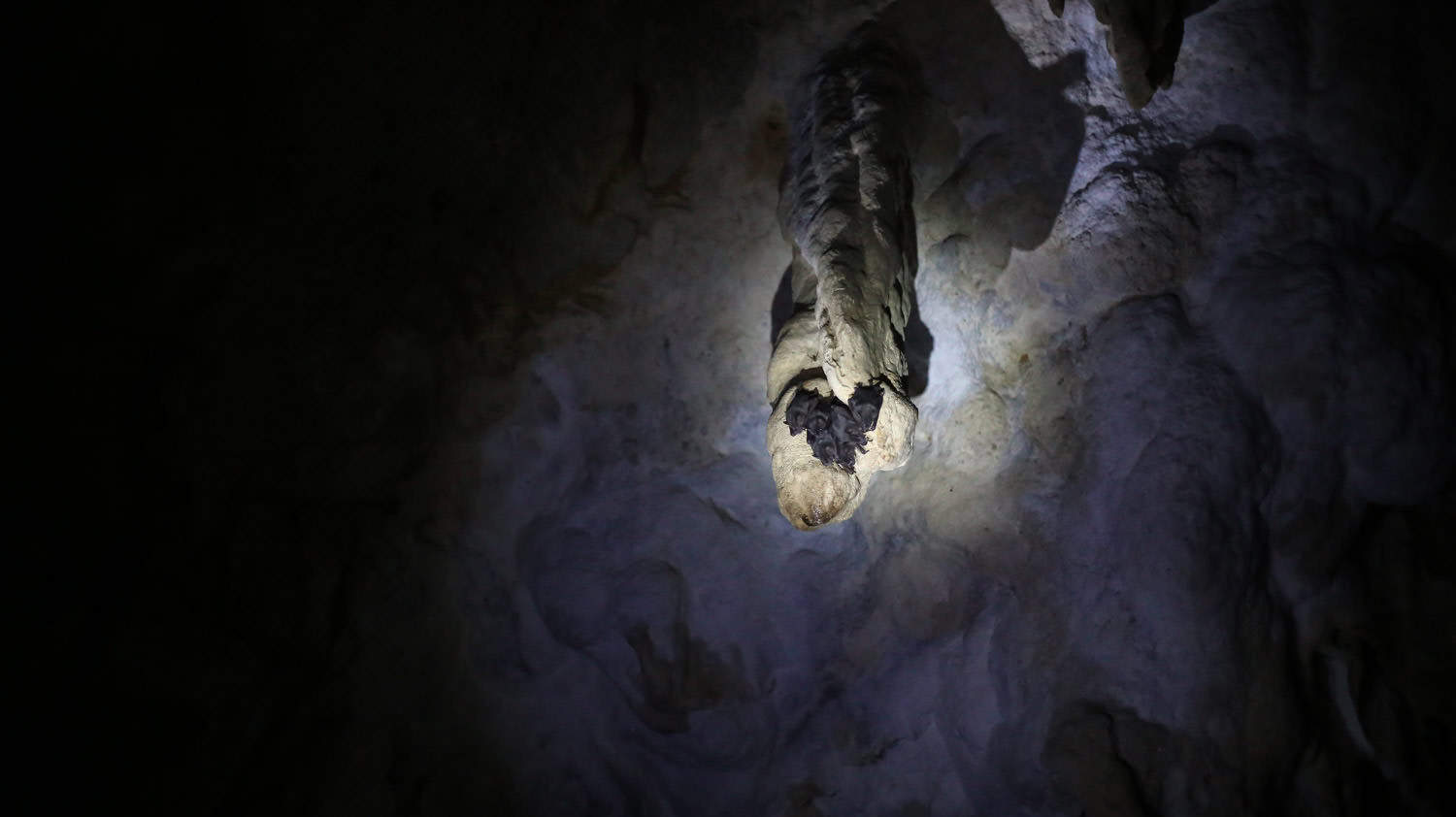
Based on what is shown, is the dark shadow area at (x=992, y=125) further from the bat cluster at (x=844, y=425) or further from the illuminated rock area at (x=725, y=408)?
the bat cluster at (x=844, y=425)

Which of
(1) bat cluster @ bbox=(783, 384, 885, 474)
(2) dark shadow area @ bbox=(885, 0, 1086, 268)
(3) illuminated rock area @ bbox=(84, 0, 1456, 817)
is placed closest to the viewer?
(1) bat cluster @ bbox=(783, 384, 885, 474)

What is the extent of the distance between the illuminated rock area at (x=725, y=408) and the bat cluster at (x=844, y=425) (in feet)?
0.24

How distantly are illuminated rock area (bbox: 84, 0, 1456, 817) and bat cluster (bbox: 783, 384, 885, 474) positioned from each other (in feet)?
0.24

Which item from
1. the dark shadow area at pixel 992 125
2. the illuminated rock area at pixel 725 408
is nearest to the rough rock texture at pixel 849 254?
the illuminated rock area at pixel 725 408

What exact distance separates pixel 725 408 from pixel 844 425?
46.6 inches

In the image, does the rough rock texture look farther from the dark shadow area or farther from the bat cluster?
the dark shadow area

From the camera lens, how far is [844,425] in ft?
8.12

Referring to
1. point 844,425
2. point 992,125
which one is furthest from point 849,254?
point 992,125

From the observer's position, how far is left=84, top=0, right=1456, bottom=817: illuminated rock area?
8.54 feet

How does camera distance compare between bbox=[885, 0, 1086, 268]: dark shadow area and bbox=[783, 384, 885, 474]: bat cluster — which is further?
bbox=[885, 0, 1086, 268]: dark shadow area

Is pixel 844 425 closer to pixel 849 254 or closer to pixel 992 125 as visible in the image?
pixel 849 254

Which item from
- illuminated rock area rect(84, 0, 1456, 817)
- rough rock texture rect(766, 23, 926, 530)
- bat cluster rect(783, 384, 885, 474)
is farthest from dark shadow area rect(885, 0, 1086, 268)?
bat cluster rect(783, 384, 885, 474)

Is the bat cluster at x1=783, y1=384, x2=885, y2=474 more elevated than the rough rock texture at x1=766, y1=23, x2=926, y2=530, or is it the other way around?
the rough rock texture at x1=766, y1=23, x2=926, y2=530

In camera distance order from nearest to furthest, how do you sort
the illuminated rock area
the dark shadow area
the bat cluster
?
1. the bat cluster
2. the illuminated rock area
3. the dark shadow area
